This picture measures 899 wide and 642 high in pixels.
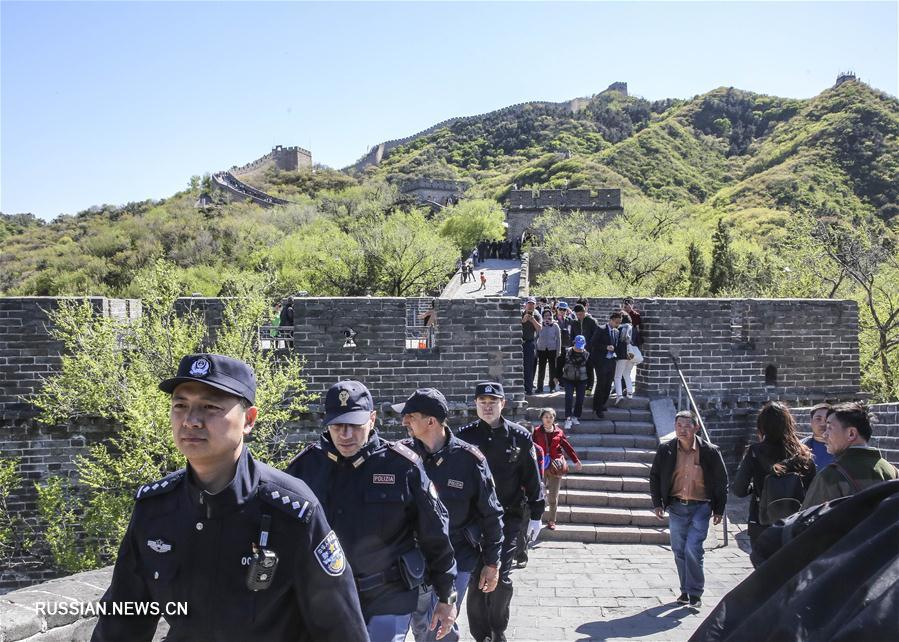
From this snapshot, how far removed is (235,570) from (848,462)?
3.50 metres

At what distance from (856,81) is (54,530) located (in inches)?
4062

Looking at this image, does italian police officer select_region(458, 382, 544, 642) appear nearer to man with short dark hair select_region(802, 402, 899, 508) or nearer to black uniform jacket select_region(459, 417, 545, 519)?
black uniform jacket select_region(459, 417, 545, 519)

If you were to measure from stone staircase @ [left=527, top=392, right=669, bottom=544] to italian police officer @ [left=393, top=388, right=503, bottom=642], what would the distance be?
4.13 meters

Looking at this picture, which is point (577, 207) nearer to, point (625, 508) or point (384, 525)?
point (625, 508)

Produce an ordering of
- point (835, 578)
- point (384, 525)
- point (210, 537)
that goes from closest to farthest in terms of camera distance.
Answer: point (835, 578) → point (210, 537) → point (384, 525)

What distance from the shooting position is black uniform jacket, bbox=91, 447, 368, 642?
217 cm

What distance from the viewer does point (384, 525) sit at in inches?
141

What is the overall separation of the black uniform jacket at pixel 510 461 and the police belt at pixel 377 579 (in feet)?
5.81

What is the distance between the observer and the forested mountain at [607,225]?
25.6 m

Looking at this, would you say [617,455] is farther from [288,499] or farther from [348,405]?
[288,499]

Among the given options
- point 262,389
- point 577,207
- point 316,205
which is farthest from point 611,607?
point 316,205

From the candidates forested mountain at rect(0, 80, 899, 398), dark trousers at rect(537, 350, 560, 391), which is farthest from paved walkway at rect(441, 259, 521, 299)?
dark trousers at rect(537, 350, 560, 391)

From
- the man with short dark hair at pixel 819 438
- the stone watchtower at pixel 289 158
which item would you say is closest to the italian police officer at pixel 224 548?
the man with short dark hair at pixel 819 438

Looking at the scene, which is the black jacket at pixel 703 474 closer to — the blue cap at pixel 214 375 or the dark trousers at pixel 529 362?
the dark trousers at pixel 529 362
